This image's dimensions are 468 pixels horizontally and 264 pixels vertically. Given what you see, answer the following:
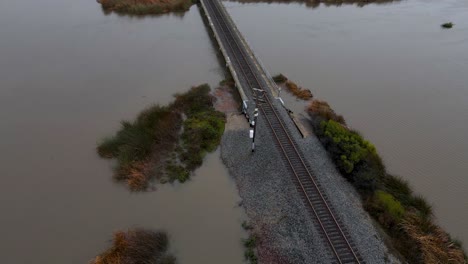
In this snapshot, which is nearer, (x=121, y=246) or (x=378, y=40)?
(x=121, y=246)

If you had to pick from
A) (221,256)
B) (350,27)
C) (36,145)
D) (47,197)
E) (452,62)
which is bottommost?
(221,256)

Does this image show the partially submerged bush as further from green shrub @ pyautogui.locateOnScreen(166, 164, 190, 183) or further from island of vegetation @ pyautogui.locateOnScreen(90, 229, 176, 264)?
green shrub @ pyautogui.locateOnScreen(166, 164, 190, 183)

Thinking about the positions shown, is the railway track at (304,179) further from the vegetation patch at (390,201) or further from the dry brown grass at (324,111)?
the dry brown grass at (324,111)

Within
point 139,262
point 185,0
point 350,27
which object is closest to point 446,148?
point 139,262

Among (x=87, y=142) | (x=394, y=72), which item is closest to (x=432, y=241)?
(x=394, y=72)

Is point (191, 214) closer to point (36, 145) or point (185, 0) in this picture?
point (36, 145)

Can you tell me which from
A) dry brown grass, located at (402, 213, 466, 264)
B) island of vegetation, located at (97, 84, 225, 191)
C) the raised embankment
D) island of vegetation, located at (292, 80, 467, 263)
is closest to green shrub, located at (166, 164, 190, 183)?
island of vegetation, located at (97, 84, 225, 191)
